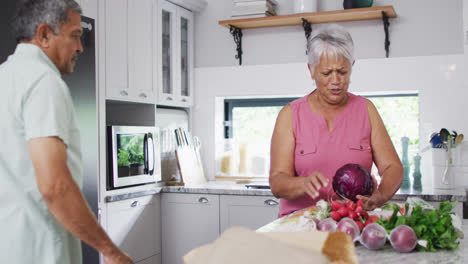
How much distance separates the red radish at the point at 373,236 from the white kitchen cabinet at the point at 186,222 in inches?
96.0

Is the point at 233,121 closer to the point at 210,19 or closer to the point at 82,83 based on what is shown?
the point at 210,19

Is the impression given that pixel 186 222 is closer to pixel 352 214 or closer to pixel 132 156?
pixel 132 156

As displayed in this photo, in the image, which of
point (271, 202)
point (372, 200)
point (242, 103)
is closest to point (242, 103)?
point (242, 103)

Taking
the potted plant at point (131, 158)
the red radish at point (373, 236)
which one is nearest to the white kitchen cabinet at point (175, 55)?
the potted plant at point (131, 158)

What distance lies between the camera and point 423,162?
12.6ft

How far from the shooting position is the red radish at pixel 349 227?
1432mm

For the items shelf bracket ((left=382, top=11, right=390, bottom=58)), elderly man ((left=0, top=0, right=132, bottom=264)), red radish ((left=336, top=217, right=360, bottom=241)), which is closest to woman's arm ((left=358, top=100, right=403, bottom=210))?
red radish ((left=336, top=217, right=360, bottom=241))

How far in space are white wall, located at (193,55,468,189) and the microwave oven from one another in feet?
2.45

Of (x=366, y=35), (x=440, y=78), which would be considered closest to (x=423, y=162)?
(x=440, y=78)

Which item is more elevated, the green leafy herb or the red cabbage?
the red cabbage

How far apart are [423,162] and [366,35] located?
1.09m

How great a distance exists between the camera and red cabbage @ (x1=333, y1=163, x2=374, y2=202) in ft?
5.73

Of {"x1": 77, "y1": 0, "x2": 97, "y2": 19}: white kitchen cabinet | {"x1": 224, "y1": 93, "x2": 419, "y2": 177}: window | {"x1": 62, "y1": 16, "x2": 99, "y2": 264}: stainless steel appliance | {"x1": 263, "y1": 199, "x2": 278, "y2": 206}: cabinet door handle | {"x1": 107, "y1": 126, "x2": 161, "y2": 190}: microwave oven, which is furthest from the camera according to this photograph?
{"x1": 224, "y1": 93, "x2": 419, "y2": 177}: window

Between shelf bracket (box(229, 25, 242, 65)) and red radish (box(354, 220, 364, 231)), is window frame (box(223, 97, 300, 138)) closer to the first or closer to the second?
shelf bracket (box(229, 25, 242, 65))
